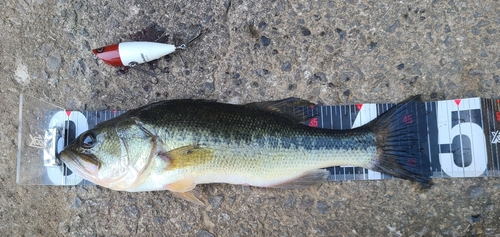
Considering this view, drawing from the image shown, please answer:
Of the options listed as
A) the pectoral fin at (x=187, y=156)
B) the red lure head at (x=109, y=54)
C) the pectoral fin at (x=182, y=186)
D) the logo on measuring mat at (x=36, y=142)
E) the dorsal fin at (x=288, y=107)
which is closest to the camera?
the pectoral fin at (x=187, y=156)

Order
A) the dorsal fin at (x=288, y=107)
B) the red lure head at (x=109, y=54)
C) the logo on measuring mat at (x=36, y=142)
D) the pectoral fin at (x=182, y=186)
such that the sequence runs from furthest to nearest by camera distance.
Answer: the logo on measuring mat at (x=36, y=142)
the red lure head at (x=109, y=54)
the dorsal fin at (x=288, y=107)
the pectoral fin at (x=182, y=186)

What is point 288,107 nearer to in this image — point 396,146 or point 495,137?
point 396,146

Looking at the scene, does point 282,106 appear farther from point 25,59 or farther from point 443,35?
point 25,59

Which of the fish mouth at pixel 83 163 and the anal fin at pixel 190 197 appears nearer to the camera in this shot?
the fish mouth at pixel 83 163

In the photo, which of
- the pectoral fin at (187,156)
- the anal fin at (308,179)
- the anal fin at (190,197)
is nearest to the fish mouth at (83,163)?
the pectoral fin at (187,156)

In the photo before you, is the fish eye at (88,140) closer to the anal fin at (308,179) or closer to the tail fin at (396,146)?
the anal fin at (308,179)

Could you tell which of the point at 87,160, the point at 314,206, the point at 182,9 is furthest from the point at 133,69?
the point at 314,206

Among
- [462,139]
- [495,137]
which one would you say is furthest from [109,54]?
[495,137]

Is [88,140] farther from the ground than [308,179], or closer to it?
farther from the ground
